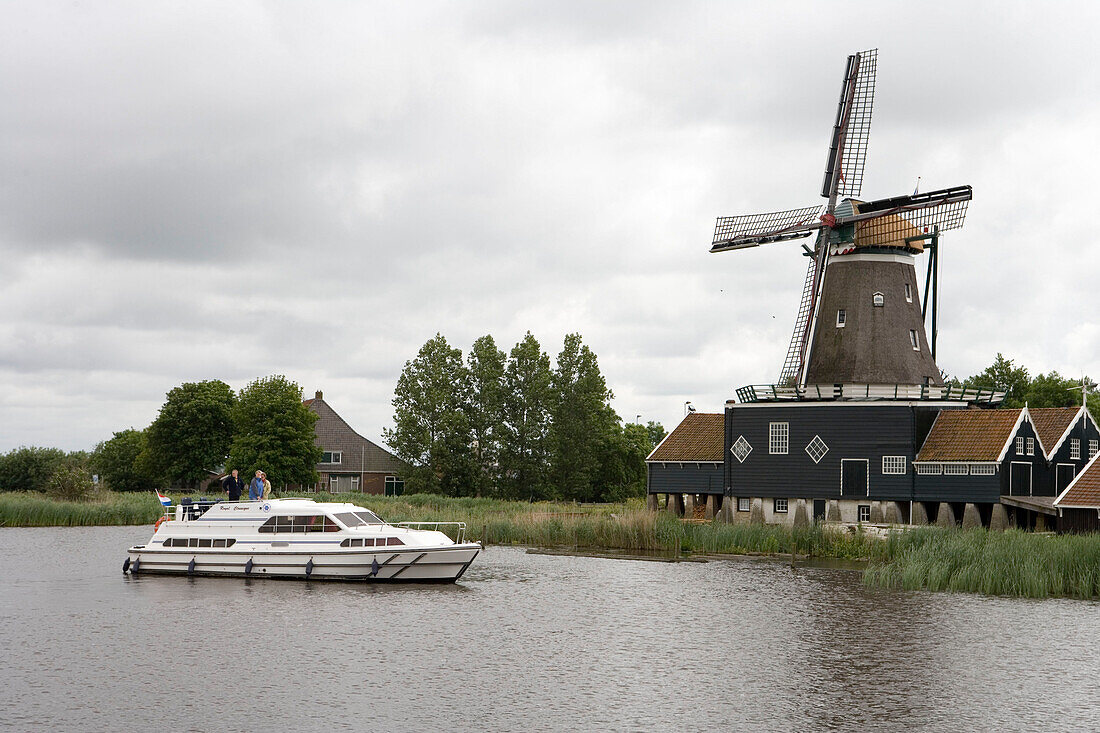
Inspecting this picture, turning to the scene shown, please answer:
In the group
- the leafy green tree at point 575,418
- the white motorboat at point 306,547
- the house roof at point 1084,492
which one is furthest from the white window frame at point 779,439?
the leafy green tree at point 575,418

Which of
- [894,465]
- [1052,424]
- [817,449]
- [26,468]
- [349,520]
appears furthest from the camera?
[26,468]

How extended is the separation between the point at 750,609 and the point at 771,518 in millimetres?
25954

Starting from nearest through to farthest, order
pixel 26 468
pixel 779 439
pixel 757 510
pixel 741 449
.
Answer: pixel 779 439 < pixel 757 510 < pixel 741 449 < pixel 26 468

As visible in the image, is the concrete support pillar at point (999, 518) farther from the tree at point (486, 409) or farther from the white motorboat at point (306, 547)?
the tree at point (486, 409)

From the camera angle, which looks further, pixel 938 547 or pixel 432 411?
pixel 432 411

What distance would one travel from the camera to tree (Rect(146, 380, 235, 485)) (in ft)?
314

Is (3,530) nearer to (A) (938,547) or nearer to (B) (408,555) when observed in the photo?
(B) (408,555)

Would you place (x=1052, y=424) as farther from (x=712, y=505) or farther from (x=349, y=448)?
(x=349, y=448)

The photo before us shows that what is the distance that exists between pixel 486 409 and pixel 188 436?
26.0m

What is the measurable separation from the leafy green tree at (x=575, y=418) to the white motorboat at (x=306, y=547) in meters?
50.2

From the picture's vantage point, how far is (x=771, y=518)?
189ft

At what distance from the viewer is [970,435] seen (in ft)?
172

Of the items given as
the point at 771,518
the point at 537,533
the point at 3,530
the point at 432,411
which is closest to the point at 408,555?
the point at 537,533

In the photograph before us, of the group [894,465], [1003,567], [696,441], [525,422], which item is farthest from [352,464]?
[1003,567]
